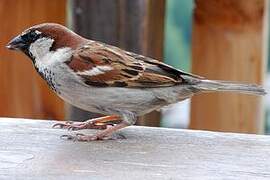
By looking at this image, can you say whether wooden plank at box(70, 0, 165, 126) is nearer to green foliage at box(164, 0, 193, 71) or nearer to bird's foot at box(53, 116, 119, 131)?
bird's foot at box(53, 116, 119, 131)

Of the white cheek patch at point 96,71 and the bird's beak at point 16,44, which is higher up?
the bird's beak at point 16,44

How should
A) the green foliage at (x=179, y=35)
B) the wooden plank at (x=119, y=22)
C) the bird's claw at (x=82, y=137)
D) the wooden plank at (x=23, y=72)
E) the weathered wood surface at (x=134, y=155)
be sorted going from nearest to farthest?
1. the weathered wood surface at (x=134, y=155)
2. the bird's claw at (x=82, y=137)
3. the wooden plank at (x=119, y=22)
4. the wooden plank at (x=23, y=72)
5. the green foliage at (x=179, y=35)

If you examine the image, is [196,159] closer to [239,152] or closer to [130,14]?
[239,152]

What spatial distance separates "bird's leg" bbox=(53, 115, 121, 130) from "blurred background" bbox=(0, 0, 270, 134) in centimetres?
23

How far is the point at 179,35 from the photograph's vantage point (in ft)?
16.1

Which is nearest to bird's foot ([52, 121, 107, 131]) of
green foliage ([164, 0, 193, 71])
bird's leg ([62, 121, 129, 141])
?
bird's leg ([62, 121, 129, 141])

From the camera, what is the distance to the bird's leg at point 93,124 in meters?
3.04

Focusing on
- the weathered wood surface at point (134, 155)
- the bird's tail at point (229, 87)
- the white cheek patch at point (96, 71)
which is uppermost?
the white cheek patch at point (96, 71)

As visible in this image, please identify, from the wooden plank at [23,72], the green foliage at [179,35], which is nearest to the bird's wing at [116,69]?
the wooden plank at [23,72]

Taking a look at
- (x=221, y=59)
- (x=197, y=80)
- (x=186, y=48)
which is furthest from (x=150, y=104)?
(x=186, y=48)

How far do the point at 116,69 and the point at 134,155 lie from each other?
23.0 inches

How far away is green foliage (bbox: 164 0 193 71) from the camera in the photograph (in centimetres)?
491

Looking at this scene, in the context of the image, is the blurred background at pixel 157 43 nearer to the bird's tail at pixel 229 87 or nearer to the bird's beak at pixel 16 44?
the bird's tail at pixel 229 87

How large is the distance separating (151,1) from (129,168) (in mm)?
1144
